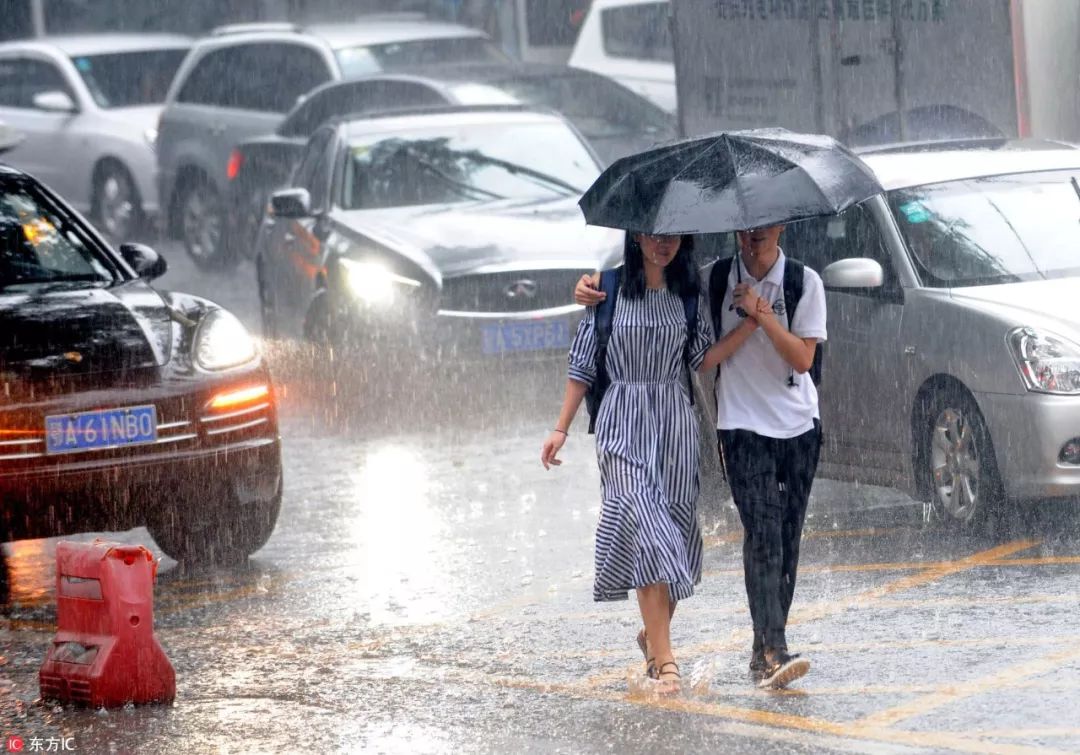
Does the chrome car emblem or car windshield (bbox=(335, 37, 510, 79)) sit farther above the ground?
car windshield (bbox=(335, 37, 510, 79))

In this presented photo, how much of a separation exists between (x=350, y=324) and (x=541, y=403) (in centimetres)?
125

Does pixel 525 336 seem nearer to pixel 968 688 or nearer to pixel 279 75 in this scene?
pixel 968 688

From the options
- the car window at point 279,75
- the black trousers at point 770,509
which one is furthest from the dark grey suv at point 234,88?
the black trousers at point 770,509

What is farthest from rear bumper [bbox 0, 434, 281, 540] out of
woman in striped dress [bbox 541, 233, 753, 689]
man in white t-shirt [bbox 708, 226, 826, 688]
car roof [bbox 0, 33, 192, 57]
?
car roof [bbox 0, 33, 192, 57]

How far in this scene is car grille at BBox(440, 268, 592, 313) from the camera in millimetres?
12539

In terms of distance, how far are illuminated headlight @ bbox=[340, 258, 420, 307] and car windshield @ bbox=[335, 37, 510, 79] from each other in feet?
21.3

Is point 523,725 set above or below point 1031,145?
below

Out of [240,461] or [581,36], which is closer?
[240,461]

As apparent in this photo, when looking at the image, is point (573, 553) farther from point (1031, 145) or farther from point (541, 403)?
point (541, 403)

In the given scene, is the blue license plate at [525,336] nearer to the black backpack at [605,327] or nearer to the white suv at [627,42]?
the black backpack at [605,327]

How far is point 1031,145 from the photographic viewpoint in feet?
32.4

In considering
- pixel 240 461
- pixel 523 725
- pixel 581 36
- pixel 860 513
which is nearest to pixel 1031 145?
pixel 860 513

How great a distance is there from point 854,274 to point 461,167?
19.0 feet

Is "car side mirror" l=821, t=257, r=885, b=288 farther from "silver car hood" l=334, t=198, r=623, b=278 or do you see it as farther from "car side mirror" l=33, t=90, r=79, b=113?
"car side mirror" l=33, t=90, r=79, b=113
